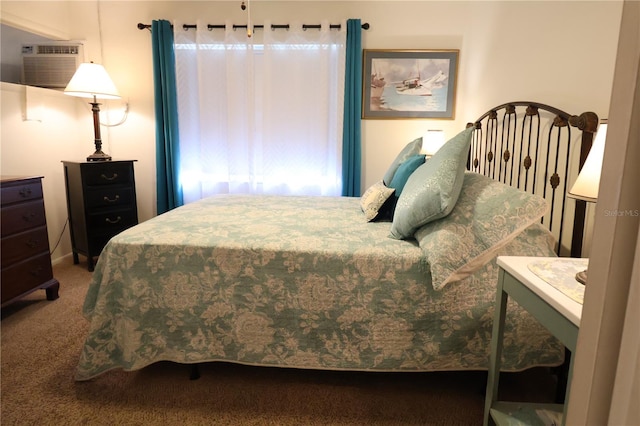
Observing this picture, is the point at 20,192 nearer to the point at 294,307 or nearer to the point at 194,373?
the point at 194,373

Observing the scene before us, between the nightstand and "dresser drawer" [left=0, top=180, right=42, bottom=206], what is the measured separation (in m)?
2.56


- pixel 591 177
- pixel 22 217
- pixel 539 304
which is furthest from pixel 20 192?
pixel 591 177

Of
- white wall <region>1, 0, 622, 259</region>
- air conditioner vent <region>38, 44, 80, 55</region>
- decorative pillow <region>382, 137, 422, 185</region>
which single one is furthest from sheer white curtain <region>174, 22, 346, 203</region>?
decorative pillow <region>382, 137, 422, 185</region>

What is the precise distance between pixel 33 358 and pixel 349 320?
1.60 meters

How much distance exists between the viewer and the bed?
1.48 meters

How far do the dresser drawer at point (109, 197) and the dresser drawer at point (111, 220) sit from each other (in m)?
0.06

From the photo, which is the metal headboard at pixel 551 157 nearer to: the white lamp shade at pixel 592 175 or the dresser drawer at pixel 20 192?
the white lamp shade at pixel 592 175

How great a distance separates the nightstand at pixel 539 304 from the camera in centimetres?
Answer: 90

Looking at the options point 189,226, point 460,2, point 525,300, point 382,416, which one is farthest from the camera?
point 460,2

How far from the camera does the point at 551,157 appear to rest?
1.87 metres

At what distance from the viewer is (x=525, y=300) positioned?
1.09 meters

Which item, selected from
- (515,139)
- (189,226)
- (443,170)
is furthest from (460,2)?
(189,226)

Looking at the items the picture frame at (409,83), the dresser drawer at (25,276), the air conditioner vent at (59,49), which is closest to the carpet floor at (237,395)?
the dresser drawer at (25,276)

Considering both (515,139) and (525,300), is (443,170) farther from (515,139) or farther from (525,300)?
(515,139)
